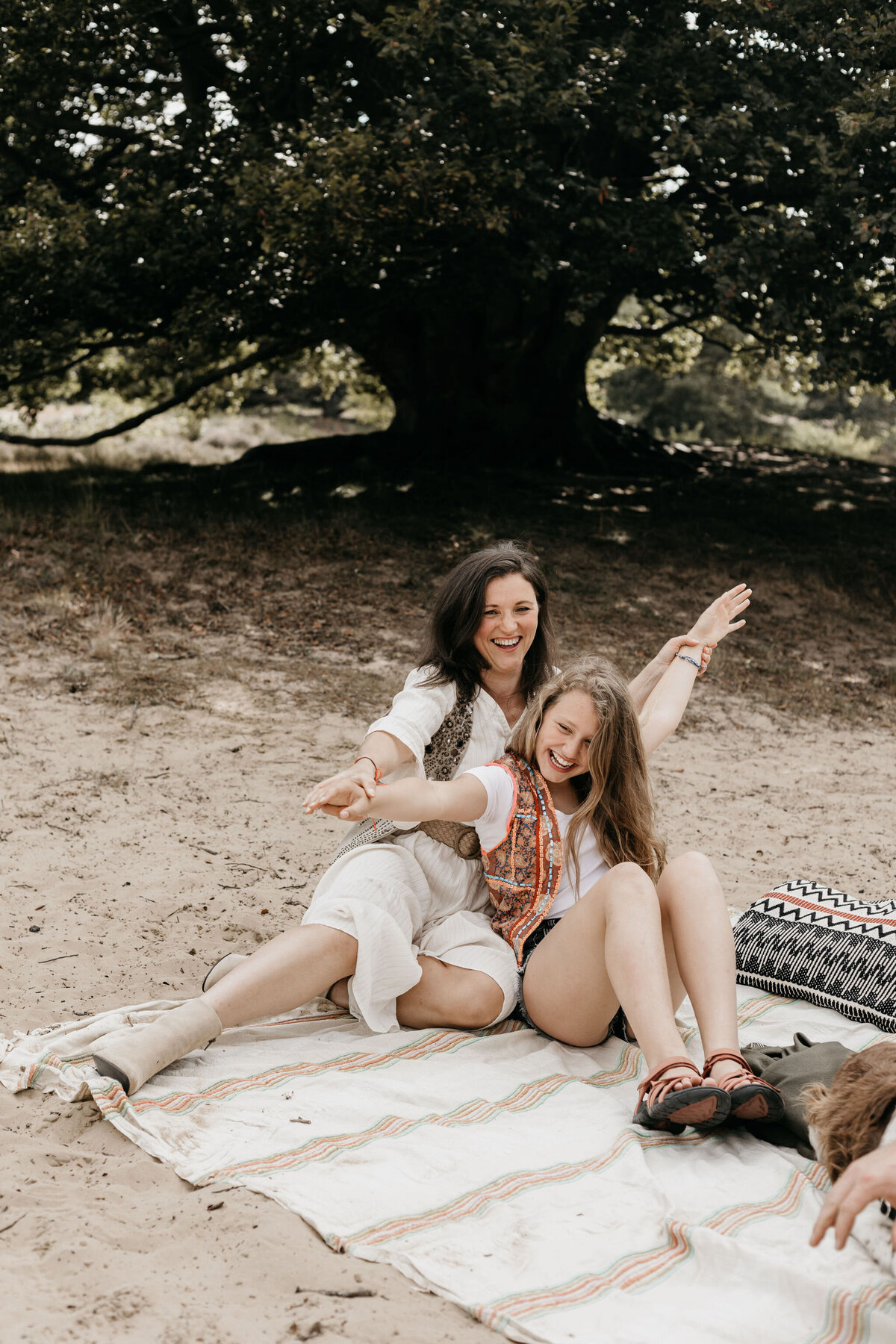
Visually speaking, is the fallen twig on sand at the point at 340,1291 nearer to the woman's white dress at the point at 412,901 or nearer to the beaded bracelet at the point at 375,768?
the woman's white dress at the point at 412,901

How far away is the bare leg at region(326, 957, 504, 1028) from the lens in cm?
301

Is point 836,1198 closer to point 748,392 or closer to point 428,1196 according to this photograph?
point 428,1196

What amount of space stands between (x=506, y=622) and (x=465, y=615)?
125 millimetres

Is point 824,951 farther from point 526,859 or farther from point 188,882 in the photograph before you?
point 188,882

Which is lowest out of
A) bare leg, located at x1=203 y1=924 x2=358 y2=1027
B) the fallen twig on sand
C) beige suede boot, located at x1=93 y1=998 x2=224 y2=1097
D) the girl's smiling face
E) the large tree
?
the fallen twig on sand

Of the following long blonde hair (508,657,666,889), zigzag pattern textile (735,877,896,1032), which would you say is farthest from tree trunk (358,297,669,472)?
long blonde hair (508,657,666,889)

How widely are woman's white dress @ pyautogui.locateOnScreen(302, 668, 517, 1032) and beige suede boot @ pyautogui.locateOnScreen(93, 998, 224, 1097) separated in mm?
380

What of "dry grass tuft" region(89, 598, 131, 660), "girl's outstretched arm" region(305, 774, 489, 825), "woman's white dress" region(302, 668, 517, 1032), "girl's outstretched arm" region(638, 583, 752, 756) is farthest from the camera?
"dry grass tuft" region(89, 598, 131, 660)

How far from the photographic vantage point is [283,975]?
2854mm

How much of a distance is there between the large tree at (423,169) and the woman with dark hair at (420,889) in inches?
216

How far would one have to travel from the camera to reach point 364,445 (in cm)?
1243

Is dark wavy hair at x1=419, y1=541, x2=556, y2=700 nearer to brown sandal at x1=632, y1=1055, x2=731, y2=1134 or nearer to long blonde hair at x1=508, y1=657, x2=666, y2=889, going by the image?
long blonde hair at x1=508, y1=657, x2=666, y2=889

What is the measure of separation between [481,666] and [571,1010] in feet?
3.37

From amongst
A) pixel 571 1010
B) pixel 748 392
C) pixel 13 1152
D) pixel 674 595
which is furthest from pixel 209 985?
pixel 748 392
